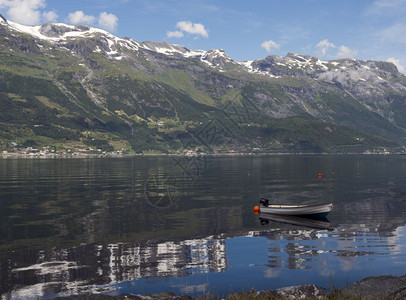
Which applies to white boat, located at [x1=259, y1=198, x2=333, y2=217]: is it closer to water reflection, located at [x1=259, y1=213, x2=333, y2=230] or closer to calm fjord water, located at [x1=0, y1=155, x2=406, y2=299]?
water reflection, located at [x1=259, y1=213, x2=333, y2=230]

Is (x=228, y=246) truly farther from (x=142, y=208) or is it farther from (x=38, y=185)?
(x=38, y=185)

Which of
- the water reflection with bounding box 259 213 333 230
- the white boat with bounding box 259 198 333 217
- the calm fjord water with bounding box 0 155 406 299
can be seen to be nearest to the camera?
the calm fjord water with bounding box 0 155 406 299

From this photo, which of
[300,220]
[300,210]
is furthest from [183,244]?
[300,210]

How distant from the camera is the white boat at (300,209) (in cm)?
6462

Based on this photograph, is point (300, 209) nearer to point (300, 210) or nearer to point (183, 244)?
point (300, 210)

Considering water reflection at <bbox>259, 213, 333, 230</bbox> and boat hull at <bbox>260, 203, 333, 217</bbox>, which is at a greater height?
boat hull at <bbox>260, 203, 333, 217</bbox>

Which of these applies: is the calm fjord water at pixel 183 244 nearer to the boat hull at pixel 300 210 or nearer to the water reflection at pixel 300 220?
the water reflection at pixel 300 220

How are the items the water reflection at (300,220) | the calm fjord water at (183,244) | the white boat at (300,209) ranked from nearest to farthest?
the calm fjord water at (183,244), the water reflection at (300,220), the white boat at (300,209)

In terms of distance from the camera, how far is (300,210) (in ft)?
217

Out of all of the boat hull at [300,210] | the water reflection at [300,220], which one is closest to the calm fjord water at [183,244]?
the water reflection at [300,220]

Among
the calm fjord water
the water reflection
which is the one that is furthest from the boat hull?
the calm fjord water

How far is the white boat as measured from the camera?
6462cm

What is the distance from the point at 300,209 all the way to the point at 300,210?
0.33 meters

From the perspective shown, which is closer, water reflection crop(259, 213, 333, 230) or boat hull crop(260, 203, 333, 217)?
water reflection crop(259, 213, 333, 230)
